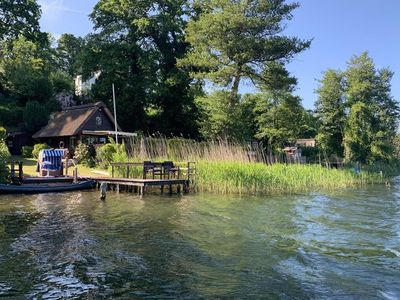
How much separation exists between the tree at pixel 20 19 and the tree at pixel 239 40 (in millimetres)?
13641

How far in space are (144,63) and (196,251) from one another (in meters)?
29.5

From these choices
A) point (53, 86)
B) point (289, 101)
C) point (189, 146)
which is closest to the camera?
point (189, 146)

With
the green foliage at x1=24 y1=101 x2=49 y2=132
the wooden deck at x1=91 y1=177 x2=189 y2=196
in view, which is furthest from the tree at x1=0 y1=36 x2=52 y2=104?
the wooden deck at x1=91 y1=177 x2=189 y2=196

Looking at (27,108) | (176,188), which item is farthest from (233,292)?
(27,108)

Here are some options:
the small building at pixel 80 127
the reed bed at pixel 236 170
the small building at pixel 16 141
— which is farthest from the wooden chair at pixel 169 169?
the small building at pixel 16 141

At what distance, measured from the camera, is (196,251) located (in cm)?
940

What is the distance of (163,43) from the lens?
128ft

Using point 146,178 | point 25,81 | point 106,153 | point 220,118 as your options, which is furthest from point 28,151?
point 146,178

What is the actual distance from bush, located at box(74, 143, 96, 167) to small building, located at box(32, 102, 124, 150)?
6.36 ft

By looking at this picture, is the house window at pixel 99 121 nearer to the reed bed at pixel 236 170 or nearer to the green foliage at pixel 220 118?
the green foliage at pixel 220 118

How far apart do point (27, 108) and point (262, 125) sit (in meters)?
20.2

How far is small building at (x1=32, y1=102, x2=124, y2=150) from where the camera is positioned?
33.3m

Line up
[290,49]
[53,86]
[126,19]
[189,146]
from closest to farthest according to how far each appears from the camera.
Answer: [189,146] → [290,49] → [126,19] → [53,86]

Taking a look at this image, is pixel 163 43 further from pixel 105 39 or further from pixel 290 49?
pixel 290 49
